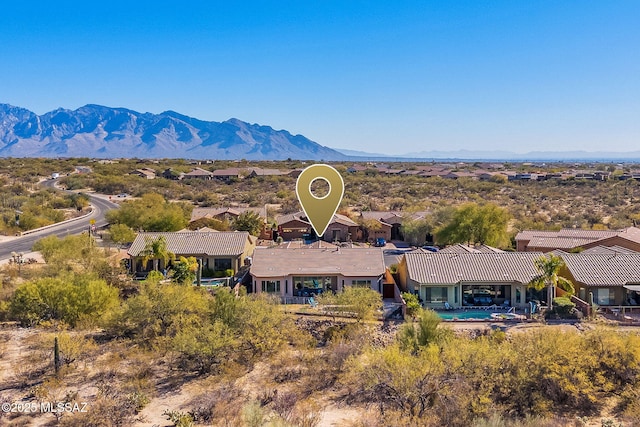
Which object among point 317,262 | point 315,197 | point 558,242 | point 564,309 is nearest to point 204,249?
point 317,262

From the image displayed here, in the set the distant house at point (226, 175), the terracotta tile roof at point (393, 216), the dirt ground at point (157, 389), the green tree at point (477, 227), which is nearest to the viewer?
the dirt ground at point (157, 389)

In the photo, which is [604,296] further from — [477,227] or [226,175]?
[226,175]

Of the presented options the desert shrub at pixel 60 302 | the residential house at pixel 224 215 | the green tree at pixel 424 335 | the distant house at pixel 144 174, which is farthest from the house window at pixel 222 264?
the distant house at pixel 144 174

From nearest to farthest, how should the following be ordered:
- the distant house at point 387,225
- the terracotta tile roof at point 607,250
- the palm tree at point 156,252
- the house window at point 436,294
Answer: the house window at point 436,294, the terracotta tile roof at point 607,250, the palm tree at point 156,252, the distant house at point 387,225

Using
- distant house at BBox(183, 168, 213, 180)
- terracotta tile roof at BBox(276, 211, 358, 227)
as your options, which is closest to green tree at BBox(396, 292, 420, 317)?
terracotta tile roof at BBox(276, 211, 358, 227)

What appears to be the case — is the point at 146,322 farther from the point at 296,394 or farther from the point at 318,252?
the point at 318,252

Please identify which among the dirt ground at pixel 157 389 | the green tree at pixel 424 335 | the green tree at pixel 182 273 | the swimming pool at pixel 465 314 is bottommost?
the dirt ground at pixel 157 389

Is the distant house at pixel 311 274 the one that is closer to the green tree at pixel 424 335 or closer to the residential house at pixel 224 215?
the green tree at pixel 424 335

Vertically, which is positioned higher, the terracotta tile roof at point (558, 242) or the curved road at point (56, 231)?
the terracotta tile roof at point (558, 242)
